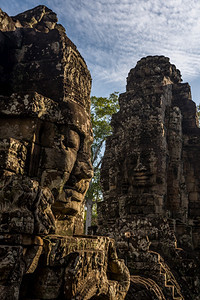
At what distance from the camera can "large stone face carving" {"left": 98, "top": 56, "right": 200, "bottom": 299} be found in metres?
6.82

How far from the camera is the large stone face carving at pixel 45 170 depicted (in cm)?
215

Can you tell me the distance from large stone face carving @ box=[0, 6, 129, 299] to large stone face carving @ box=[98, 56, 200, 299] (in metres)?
3.71

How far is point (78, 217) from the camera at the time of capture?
141 inches

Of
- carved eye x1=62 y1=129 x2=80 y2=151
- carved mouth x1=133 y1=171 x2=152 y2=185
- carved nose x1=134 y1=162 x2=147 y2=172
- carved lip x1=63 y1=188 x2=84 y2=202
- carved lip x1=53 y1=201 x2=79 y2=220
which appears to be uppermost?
carved nose x1=134 y1=162 x2=147 y2=172

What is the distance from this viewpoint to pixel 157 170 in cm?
800

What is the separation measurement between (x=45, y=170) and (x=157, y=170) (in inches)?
217

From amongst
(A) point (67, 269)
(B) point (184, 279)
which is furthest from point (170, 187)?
(A) point (67, 269)

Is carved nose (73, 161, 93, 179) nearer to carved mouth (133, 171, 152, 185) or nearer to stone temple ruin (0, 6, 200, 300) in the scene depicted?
stone temple ruin (0, 6, 200, 300)

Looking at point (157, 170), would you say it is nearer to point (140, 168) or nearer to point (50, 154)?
point (140, 168)

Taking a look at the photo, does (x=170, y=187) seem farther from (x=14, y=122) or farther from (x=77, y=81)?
(x=14, y=122)

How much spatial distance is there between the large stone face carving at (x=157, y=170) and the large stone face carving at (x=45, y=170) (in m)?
3.71

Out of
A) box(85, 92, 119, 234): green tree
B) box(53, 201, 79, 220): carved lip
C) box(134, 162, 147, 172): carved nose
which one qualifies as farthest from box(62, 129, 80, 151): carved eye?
box(85, 92, 119, 234): green tree

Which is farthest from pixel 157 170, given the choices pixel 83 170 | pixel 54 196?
pixel 54 196

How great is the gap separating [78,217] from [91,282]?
1.16 meters
